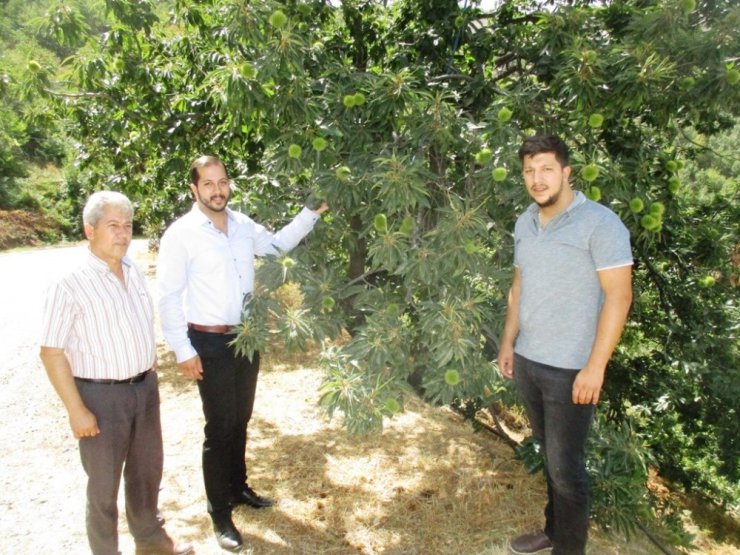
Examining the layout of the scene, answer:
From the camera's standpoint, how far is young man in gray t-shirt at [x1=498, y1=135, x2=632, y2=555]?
2.21m

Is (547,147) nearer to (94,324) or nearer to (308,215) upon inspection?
(308,215)

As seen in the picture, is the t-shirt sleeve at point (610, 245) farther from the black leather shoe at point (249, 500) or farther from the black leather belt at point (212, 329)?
the black leather shoe at point (249, 500)

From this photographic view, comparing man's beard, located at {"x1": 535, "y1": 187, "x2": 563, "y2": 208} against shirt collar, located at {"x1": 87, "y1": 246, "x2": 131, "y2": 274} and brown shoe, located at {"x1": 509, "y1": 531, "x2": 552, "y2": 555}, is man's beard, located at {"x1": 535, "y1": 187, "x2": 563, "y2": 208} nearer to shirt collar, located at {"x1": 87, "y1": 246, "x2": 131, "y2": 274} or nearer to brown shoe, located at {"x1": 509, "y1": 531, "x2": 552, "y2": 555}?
brown shoe, located at {"x1": 509, "y1": 531, "x2": 552, "y2": 555}

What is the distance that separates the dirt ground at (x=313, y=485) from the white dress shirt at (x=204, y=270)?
0.59m

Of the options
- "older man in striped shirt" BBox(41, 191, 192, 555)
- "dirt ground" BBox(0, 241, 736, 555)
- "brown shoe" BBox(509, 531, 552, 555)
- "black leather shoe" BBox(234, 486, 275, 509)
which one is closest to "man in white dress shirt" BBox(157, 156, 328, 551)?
"older man in striped shirt" BBox(41, 191, 192, 555)

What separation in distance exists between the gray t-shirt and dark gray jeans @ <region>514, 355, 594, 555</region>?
85 mm

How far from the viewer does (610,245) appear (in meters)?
2.18

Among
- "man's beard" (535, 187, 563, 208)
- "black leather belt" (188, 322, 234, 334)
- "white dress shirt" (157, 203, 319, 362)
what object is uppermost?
"man's beard" (535, 187, 563, 208)

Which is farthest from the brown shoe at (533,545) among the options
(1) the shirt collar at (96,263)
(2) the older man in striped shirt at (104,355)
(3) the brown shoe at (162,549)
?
(1) the shirt collar at (96,263)

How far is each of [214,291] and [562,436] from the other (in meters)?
1.82

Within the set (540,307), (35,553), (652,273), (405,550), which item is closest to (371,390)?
(540,307)

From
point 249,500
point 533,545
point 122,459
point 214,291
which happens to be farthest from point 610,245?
point 249,500

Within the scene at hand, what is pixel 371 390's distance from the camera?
2438 mm

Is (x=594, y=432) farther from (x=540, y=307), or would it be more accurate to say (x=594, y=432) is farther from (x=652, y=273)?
(x=652, y=273)
